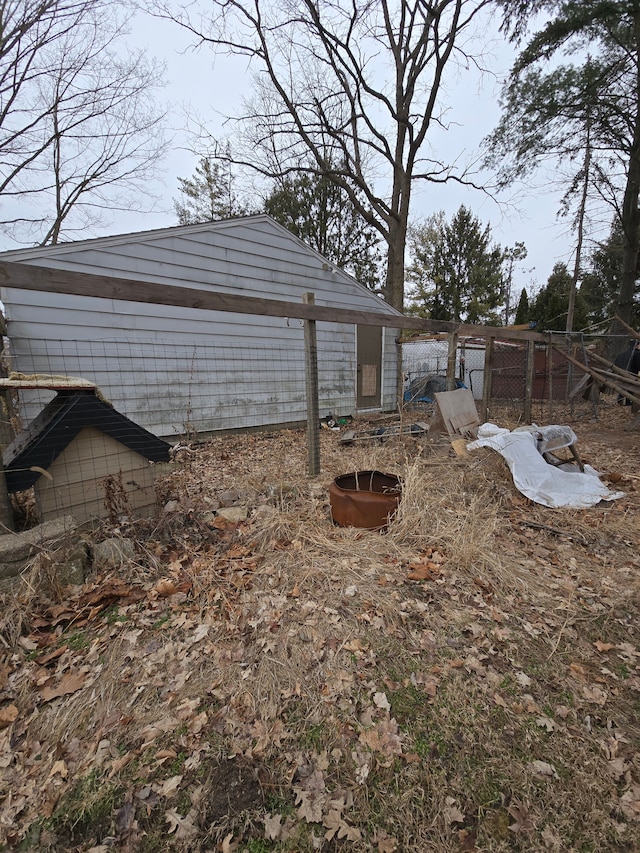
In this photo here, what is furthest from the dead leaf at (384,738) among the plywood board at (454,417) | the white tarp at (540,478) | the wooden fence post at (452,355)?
the wooden fence post at (452,355)

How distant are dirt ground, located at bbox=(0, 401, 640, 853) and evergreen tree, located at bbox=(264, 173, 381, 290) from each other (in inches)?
627

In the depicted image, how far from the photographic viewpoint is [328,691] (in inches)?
63.8

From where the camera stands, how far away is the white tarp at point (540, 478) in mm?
3514

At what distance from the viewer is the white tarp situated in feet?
11.5

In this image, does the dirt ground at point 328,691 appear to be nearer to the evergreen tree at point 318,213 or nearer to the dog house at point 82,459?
the dog house at point 82,459

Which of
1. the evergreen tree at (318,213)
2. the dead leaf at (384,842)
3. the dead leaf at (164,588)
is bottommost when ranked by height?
the dead leaf at (384,842)

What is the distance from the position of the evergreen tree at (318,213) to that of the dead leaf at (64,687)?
55.2ft

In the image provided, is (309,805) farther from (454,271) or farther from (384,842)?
(454,271)

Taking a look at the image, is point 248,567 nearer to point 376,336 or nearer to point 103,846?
point 103,846

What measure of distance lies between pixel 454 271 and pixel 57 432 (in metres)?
28.2

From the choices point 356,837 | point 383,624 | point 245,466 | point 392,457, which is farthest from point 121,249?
point 356,837

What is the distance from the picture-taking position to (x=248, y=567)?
2424mm

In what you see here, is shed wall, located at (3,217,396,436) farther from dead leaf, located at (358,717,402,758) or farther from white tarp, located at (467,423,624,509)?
dead leaf, located at (358,717,402,758)

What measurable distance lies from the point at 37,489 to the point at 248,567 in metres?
1.59
